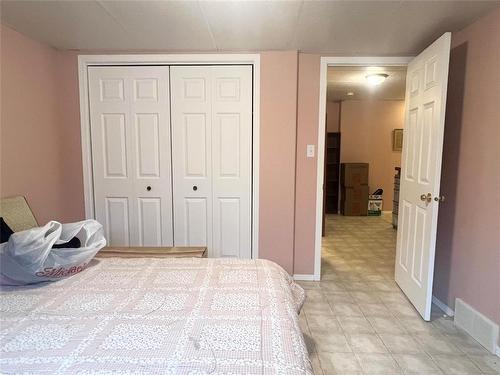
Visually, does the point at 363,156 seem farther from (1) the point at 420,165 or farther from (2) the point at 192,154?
(2) the point at 192,154

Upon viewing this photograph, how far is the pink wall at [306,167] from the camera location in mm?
2746

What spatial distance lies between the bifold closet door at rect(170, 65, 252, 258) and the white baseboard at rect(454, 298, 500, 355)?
1.70 metres

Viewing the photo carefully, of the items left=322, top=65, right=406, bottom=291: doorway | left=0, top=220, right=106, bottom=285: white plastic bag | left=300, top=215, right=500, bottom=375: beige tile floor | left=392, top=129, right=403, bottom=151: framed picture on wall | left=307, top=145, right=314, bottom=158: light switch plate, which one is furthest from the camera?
left=392, top=129, right=403, bottom=151: framed picture on wall

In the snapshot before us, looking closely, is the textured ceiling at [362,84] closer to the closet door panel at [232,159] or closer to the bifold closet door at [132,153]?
the closet door panel at [232,159]

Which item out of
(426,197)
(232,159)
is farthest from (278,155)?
(426,197)

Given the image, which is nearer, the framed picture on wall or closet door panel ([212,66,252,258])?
closet door panel ([212,66,252,258])

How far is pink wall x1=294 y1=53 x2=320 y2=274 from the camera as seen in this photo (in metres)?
2.75

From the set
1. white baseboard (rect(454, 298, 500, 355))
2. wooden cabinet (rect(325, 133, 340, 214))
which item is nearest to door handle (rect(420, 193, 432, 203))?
white baseboard (rect(454, 298, 500, 355))

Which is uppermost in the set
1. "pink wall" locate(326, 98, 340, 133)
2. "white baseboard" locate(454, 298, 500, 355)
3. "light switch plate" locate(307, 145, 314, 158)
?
"pink wall" locate(326, 98, 340, 133)

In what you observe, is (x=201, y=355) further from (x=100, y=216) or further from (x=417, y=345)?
(x=100, y=216)

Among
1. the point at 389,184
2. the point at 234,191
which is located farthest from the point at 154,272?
the point at 389,184

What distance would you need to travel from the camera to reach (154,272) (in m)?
1.59

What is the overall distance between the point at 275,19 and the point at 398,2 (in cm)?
75

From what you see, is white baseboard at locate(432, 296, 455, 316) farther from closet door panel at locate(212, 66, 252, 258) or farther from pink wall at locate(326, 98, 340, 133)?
pink wall at locate(326, 98, 340, 133)
